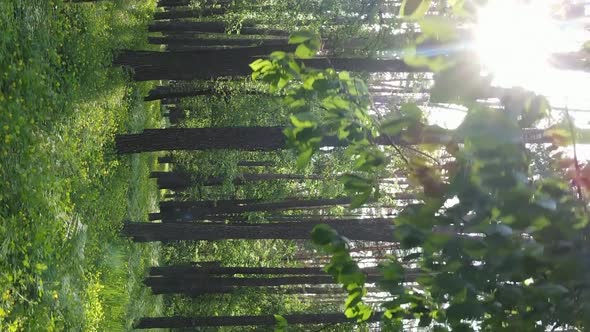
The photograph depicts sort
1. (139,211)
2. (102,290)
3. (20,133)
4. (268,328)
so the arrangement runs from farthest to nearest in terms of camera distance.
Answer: (268,328)
(139,211)
(102,290)
(20,133)

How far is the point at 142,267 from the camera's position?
55.4 feet

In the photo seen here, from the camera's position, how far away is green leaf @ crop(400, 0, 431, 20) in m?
2.10

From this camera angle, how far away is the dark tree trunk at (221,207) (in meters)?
18.8

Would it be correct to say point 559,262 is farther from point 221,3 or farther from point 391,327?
point 221,3

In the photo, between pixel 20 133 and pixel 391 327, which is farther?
pixel 20 133

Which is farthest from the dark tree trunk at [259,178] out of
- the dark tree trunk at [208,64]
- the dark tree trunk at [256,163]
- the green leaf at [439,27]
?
the green leaf at [439,27]

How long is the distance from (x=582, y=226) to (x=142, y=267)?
15.9m

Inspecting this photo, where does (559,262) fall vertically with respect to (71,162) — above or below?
above

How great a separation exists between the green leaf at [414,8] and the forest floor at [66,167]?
6517mm

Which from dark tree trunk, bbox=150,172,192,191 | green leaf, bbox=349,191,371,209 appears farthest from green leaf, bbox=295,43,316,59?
dark tree trunk, bbox=150,172,192,191

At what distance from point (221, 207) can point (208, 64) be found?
29.4 feet

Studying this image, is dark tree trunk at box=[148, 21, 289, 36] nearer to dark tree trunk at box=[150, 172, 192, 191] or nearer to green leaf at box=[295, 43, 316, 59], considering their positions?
dark tree trunk at box=[150, 172, 192, 191]

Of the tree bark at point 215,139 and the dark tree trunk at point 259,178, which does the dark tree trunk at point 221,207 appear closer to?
the dark tree trunk at point 259,178

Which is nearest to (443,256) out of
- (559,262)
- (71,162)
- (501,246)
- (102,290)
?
(501,246)
